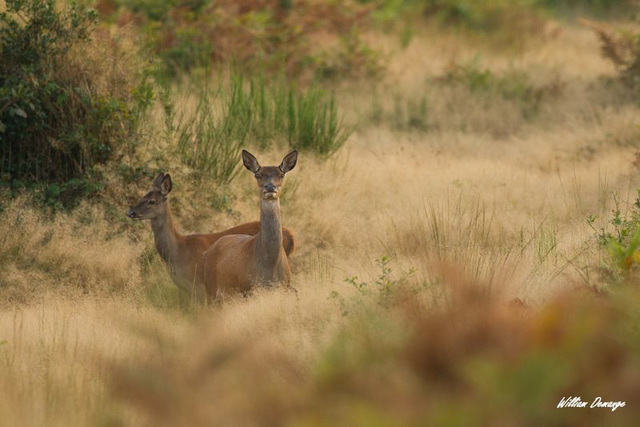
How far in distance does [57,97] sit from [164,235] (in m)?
1.91

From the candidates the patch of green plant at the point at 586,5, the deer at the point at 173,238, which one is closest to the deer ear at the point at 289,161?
the deer at the point at 173,238

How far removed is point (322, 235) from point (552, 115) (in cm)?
705

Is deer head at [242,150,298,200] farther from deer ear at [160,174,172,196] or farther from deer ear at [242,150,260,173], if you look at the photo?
deer ear at [160,174,172,196]

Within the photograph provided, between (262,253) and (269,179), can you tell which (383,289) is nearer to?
(262,253)

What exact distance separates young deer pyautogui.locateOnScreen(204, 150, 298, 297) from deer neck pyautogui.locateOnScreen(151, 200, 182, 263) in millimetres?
915

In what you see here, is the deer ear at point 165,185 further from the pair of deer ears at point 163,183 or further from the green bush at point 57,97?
the green bush at point 57,97

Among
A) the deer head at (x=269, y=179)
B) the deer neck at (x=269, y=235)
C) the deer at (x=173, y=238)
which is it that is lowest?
the deer at (x=173, y=238)

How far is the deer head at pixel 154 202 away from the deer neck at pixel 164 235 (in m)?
0.06

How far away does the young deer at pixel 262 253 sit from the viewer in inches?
323

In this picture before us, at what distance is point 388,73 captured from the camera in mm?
18453

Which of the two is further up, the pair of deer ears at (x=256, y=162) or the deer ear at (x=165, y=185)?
the pair of deer ears at (x=256, y=162)

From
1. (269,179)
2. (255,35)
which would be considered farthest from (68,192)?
(255,35)

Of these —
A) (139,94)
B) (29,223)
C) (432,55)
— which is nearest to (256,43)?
(432,55)

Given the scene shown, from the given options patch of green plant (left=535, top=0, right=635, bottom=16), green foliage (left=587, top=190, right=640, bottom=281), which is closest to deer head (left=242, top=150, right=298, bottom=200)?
green foliage (left=587, top=190, right=640, bottom=281)
